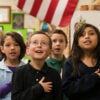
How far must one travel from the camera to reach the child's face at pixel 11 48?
2223mm

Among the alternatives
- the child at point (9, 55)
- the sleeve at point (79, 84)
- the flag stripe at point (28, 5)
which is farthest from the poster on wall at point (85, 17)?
the sleeve at point (79, 84)

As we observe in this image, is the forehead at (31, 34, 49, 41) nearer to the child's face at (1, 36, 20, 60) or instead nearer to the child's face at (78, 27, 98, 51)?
the child's face at (78, 27, 98, 51)

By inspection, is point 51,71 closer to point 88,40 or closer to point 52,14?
point 88,40

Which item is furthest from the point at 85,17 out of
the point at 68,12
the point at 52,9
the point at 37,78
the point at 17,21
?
the point at 17,21

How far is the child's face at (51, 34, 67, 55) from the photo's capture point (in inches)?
97.1

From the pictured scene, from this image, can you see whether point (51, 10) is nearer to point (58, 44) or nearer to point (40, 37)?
point (58, 44)

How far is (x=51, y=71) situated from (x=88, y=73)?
224 millimetres

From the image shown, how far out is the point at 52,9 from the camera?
8.21 ft

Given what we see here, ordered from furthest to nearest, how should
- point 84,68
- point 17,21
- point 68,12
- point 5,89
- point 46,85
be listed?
1. point 17,21
2. point 68,12
3. point 5,89
4. point 84,68
5. point 46,85

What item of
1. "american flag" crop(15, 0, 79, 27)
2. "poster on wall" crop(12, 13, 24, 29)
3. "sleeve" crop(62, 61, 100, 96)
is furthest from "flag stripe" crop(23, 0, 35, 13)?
"poster on wall" crop(12, 13, 24, 29)

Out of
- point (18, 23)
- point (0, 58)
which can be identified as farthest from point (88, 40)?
point (18, 23)

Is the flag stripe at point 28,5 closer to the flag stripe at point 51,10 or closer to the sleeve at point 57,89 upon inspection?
the flag stripe at point 51,10

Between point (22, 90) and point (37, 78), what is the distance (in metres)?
0.11

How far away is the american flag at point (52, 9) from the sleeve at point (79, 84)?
68 cm
